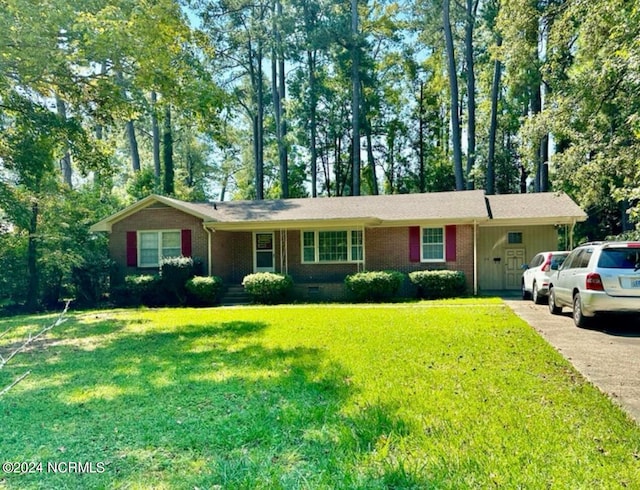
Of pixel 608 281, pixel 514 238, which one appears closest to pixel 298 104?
pixel 514 238

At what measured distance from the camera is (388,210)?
1773cm

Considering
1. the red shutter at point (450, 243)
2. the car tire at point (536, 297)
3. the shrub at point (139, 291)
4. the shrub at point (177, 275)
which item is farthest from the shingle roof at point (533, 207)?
the shrub at point (139, 291)

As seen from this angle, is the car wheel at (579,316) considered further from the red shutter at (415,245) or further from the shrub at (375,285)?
the red shutter at (415,245)

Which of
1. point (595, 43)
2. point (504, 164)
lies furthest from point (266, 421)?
point (504, 164)

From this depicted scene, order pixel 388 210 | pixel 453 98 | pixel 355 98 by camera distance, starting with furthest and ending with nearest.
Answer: pixel 355 98 < pixel 453 98 < pixel 388 210

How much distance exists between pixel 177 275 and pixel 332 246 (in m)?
5.86

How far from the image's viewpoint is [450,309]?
11.9 metres

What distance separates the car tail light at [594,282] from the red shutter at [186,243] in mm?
13278

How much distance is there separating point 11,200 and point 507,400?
13890 millimetres

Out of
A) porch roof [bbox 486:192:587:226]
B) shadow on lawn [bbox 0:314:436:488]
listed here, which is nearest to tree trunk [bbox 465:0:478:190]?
porch roof [bbox 486:192:587:226]

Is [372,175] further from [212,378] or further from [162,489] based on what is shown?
[162,489]

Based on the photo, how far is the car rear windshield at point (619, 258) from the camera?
316 inches

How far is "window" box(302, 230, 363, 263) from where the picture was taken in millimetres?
17062

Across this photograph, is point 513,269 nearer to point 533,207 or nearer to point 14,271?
point 533,207
